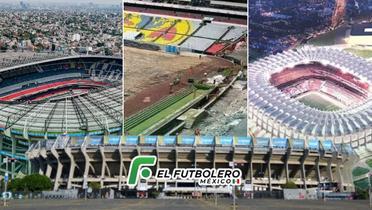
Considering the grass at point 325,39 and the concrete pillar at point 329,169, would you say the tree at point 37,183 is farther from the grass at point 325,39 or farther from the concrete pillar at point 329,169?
the grass at point 325,39

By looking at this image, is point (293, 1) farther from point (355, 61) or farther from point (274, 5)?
point (355, 61)

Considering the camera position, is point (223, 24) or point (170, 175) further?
point (223, 24)

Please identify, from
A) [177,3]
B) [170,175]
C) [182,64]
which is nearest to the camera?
[170,175]

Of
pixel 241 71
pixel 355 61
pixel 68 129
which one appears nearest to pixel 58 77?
pixel 68 129

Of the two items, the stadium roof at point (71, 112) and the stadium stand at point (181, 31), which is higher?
the stadium stand at point (181, 31)

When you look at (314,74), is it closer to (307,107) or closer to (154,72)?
(307,107)

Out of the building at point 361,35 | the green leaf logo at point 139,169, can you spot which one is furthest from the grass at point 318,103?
the green leaf logo at point 139,169
